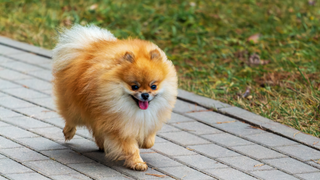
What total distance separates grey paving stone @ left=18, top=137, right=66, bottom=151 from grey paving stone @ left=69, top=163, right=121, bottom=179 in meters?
0.42

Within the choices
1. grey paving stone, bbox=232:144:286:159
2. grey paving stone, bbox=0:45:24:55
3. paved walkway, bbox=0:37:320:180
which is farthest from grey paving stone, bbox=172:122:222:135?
grey paving stone, bbox=0:45:24:55

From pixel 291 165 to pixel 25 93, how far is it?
2.92 m

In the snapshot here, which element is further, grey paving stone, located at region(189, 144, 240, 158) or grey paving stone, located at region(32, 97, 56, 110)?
grey paving stone, located at region(32, 97, 56, 110)

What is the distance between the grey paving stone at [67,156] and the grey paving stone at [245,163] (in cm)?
112

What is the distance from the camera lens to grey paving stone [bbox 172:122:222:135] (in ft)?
14.5

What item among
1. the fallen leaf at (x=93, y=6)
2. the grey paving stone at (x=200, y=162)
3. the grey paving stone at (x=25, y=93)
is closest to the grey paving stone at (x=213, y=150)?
the grey paving stone at (x=200, y=162)

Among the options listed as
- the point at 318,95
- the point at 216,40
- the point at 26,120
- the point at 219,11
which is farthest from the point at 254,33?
the point at 26,120

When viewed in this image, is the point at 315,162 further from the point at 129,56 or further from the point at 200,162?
the point at 129,56

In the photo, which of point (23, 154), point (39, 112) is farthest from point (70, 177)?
point (39, 112)

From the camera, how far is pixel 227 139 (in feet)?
13.9

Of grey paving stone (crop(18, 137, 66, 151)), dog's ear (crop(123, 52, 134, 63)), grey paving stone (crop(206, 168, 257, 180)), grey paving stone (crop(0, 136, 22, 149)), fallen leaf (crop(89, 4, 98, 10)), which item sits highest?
dog's ear (crop(123, 52, 134, 63))

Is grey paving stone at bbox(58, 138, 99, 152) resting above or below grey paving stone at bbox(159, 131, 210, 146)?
above

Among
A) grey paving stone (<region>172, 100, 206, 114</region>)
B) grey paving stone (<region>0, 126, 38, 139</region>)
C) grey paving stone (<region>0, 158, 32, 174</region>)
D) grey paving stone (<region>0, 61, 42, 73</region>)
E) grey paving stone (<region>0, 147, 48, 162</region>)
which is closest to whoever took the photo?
grey paving stone (<region>0, 158, 32, 174</region>)

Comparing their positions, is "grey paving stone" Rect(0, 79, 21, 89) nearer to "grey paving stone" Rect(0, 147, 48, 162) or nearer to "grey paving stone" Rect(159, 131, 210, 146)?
"grey paving stone" Rect(0, 147, 48, 162)
